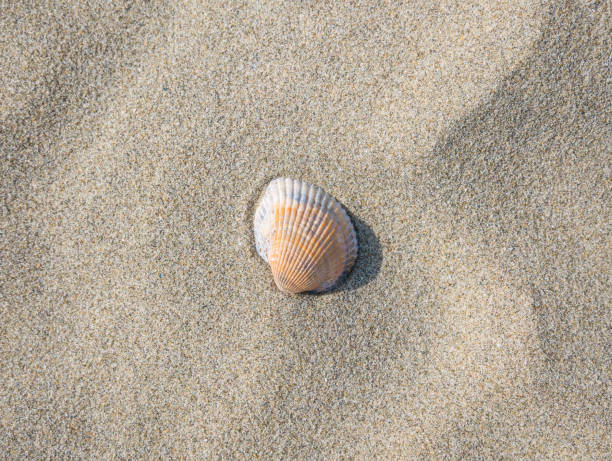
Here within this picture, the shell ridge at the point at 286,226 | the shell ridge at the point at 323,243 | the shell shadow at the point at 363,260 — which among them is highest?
the shell ridge at the point at 286,226

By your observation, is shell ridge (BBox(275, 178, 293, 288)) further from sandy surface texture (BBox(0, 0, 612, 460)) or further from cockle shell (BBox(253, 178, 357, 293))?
sandy surface texture (BBox(0, 0, 612, 460))

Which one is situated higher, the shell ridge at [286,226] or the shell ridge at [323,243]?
the shell ridge at [286,226]

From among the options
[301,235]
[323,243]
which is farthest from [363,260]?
[301,235]

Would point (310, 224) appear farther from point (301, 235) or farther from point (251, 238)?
point (251, 238)

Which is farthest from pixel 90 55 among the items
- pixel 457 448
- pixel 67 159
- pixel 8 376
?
pixel 457 448

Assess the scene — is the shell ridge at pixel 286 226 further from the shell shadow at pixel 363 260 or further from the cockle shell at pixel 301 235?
the shell shadow at pixel 363 260

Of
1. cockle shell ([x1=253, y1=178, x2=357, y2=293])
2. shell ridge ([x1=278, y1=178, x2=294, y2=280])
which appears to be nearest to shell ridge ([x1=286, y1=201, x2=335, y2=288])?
cockle shell ([x1=253, y1=178, x2=357, y2=293])

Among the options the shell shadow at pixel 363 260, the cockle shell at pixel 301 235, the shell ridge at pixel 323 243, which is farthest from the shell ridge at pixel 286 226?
the shell shadow at pixel 363 260
